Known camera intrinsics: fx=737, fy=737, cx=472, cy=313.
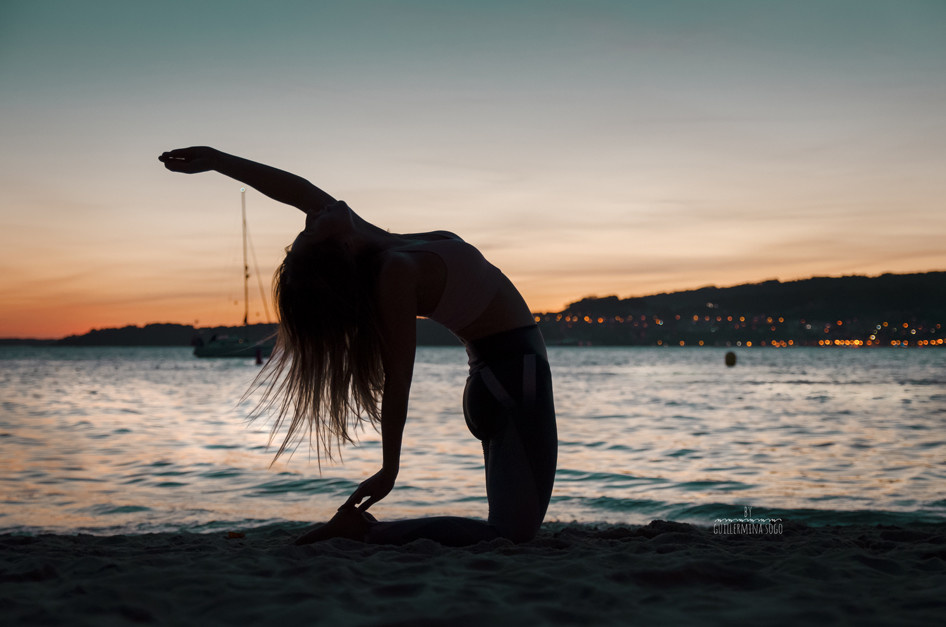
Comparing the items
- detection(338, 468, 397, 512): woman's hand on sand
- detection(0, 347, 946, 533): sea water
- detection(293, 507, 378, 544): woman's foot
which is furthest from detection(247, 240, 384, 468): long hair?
detection(0, 347, 946, 533): sea water

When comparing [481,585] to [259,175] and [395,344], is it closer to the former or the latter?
[395,344]

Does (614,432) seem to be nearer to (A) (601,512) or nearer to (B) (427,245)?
(A) (601,512)

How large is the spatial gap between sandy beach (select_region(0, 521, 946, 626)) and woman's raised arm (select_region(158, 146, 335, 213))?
152cm

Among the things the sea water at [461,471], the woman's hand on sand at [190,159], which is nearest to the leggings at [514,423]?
the woman's hand on sand at [190,159]

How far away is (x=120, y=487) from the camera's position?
8.23 m

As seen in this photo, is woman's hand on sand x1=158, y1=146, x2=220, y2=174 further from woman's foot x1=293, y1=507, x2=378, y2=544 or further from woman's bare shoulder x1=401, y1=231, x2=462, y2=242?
woman's foot x1=293, y1=507, x2=378, y2=544

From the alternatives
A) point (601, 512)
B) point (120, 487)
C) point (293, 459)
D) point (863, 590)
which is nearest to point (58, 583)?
point (863, 590)

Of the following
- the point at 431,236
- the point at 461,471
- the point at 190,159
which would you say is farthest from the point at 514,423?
the point at 461,471

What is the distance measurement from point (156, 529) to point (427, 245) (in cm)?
472

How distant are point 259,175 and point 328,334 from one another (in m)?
0.92

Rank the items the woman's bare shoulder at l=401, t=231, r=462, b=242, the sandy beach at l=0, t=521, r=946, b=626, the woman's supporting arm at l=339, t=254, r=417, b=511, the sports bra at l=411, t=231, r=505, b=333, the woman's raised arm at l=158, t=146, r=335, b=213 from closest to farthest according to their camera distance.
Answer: the sandy beach at l=0, t=521, r=946, b=626, the woman's supporting arm at l=339, t=254, r=417, b=511, the sports bra at l=411, t=231, r=505, b=333, the woman's bare shoulder at l=401, t=231, r=462, b=242, the woman's raised arm at l=158, t=146, r=335, b=213

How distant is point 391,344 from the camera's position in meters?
2.80

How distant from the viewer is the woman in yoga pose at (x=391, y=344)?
2779mm

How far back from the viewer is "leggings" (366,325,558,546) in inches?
120
